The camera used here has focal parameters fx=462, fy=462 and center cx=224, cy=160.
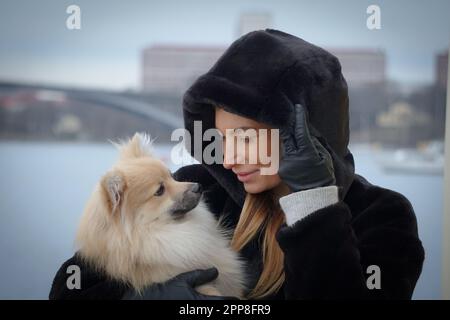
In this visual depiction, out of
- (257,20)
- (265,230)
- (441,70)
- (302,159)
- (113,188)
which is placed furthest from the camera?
(441,70)

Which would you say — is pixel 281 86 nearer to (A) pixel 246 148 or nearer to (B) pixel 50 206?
(A) pixel 246 148

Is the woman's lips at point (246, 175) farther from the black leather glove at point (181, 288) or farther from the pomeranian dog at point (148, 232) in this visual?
the black leather glove at point (181, 288)

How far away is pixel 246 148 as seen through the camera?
128cm

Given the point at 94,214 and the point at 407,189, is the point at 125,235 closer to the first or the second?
the point at 94,214

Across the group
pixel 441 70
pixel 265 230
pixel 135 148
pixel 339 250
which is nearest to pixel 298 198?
pixel 339 250

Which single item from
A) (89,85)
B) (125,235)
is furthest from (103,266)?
(89,85)

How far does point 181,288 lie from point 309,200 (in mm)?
425

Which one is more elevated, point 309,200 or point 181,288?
point 309,200

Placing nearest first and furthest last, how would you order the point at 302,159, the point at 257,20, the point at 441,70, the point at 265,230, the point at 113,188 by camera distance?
the point at 302,159 → the point at 113,188 → the point at 265,230 → the point at 257,20 → the point at 441,70

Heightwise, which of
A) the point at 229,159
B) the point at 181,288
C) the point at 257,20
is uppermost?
the point at 257,20

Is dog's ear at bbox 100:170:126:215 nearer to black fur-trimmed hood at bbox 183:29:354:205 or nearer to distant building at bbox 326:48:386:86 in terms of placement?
black fur-trimmed hood at bbox 183:29:354:205

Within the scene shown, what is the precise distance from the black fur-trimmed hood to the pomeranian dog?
0.27m

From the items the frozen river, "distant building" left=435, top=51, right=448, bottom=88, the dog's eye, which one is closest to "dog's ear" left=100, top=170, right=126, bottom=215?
the dog's eye

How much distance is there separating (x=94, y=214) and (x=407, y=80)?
1261 mm
